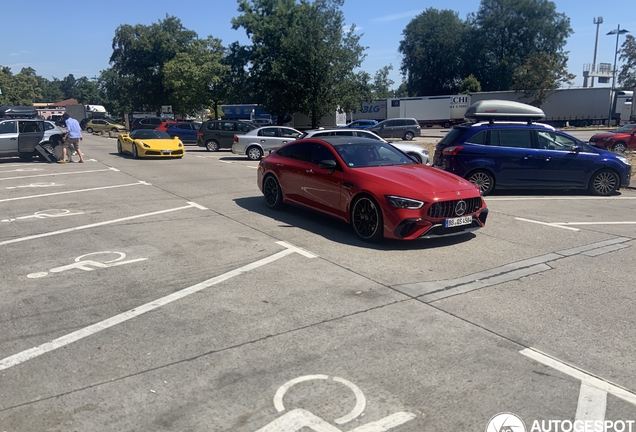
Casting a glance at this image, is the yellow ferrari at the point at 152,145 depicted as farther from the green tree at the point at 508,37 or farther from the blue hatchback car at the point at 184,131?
the green tree at the point at 508,37

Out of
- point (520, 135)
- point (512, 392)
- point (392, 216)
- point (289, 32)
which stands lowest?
point (512, 392)

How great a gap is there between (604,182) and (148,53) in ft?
204

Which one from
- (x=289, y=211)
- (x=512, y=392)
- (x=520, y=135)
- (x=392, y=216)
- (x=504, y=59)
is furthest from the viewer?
(x=504, y=59)

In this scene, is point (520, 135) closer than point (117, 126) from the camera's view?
Yes

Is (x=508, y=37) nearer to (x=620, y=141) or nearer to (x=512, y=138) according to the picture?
(x=620, y=141)

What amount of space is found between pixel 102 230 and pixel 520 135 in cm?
929

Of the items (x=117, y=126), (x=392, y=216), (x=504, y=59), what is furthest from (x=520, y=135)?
(x=504, y=59)

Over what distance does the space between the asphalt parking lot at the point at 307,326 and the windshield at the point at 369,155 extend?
47.0 inches

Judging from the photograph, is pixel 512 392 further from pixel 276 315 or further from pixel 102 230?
pixel 102 230

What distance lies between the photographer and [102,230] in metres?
9.09

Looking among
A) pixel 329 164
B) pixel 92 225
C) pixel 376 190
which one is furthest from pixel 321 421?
pixel 92 225

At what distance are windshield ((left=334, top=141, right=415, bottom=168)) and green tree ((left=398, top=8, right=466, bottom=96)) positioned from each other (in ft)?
250

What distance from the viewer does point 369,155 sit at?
924 centimetres

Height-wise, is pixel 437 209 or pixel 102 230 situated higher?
pixel 437 209
